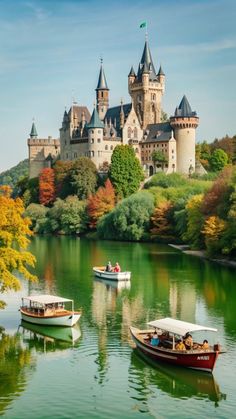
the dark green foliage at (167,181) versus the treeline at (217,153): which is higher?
the treeline at (217,153)

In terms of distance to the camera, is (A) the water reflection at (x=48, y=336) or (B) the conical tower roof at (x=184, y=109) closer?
(A) the water reflection at (x=48, y=336)

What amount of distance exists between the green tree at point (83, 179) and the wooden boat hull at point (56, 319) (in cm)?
6283

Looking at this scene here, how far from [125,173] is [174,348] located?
70.1m

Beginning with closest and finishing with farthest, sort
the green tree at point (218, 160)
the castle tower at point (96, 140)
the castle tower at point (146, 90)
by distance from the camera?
1. the castle tower at point (96, 140)
2. the green tree at point (218, 160)
3. the castle tower at point (146, 90)

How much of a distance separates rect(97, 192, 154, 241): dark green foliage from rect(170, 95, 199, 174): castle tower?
88.7 feet

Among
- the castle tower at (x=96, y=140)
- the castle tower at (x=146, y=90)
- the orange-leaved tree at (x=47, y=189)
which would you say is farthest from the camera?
the castle tower at (x=146, y=90)

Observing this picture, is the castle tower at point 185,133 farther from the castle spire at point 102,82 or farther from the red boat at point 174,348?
the red boat at point 174,348

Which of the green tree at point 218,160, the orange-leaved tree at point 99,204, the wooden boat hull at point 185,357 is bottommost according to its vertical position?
the wooden boat hull at point 185,357

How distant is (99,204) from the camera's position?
86.4 m

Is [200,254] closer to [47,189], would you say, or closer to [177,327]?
[177,327]

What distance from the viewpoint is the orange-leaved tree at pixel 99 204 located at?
3381 inches

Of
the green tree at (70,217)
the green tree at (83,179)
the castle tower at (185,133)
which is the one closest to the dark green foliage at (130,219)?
the green tree at (70,217)

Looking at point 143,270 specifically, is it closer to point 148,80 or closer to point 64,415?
point 64,415

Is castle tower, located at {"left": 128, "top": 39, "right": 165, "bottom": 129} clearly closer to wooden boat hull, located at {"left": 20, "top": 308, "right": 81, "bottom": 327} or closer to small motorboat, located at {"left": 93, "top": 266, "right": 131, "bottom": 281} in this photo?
small motorboat, located at {"left": 93, "top": 266, "right": 131, "bottom": 281}
